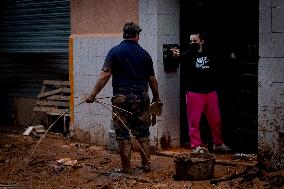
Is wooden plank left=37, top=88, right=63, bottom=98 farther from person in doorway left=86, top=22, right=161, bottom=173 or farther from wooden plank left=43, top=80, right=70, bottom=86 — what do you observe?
person in doorway left=86, top=22, right=161, bottom=173

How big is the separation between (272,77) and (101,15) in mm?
4004

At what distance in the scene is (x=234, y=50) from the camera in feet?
31.0

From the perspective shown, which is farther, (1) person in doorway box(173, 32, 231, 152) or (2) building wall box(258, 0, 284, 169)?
(1) person in doorway box(173, 32, 231, 152)

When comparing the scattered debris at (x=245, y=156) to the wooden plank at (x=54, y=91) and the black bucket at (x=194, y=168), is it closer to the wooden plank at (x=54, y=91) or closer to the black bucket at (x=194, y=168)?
the black bucket at (x=194, y=168)

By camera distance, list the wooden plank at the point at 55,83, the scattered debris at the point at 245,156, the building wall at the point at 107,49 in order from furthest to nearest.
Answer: the wooden plank at the point at 55,83 < the building wall at the point at 107,49 < the scattered debris at the point at 245,156

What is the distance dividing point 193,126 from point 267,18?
7.48ft

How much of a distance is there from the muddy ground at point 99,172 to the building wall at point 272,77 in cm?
49

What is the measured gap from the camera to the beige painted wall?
10.1 m

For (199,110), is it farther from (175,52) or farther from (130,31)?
(130,31)

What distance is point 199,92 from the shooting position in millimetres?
9094

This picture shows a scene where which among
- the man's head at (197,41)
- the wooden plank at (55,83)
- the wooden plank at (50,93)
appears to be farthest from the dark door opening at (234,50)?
the wooden plank at (50,93)

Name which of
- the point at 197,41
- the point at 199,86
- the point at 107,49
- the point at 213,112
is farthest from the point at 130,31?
the point at 107,49

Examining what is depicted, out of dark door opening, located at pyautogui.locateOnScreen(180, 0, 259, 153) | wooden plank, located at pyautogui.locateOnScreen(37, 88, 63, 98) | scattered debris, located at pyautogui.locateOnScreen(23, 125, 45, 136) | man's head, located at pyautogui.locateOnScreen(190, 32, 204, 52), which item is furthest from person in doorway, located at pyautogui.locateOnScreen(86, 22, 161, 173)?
scattered debris, located at pyautogui.locateOnScreen(23, 125, 45, 136)

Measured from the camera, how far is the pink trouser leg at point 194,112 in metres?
9.09
